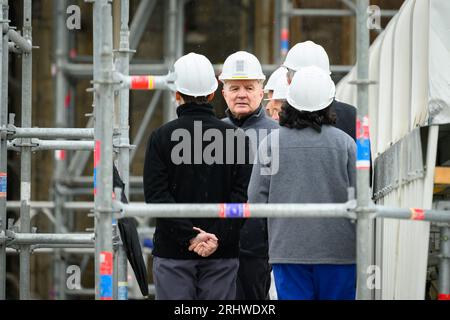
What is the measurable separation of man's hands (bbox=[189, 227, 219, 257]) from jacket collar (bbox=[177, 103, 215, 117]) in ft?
1.78

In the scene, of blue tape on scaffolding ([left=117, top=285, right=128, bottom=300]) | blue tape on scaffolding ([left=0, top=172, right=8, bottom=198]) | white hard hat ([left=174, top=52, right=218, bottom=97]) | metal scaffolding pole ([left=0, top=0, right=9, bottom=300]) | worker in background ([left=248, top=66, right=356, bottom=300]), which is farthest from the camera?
blue tape on scaffolding ([left=0, top=172, right=8, bottom=198])

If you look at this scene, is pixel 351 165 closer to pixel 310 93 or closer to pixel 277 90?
pixel 310 93

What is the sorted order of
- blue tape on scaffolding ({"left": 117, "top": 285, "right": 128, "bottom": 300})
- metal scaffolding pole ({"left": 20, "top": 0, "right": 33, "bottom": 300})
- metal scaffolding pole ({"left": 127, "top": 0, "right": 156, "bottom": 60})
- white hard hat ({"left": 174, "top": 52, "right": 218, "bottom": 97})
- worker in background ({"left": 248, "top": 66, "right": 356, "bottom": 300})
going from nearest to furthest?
worker in background ({"left": 248, "top": 66, "right": 356, "bottom": 300})
white hard hat ({"left": 174, "top": 52, "right": 218, "bottom": 97})
blue tape on scaffolding ({"left": 117, "top": 285, "right": 128, "bottom": 300})
metal scaffolding pole ({"left": 20, "top": 0, "right": 33, "bottom": 300})
metal scaffolding pole ({"left": 127, "top": 0, "right": 156, "bottom": 60})

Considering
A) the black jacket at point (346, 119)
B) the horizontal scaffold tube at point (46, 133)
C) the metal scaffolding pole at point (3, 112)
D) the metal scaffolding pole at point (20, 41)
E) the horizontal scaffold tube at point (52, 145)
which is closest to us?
the black jacket at point (346, 119)

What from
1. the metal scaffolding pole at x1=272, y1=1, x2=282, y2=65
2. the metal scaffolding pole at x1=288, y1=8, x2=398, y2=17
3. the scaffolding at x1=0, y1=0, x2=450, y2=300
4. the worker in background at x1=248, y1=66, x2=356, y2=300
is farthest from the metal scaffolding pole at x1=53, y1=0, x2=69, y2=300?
the worker in background at x1=248, y1=66, x2=356, y2=300

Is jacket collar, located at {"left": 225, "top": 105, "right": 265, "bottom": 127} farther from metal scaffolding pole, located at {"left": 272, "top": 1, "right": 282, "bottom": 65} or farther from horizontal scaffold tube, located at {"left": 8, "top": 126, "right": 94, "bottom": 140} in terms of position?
metal scaffolding pole, located at {"left": 272, "top": 1, "right": 282, "bottom": 65}

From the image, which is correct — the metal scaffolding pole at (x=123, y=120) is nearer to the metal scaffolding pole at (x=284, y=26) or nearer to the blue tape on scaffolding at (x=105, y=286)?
the blue tape on scaffolding at (x=105, y=286)

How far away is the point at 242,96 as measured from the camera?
729 centimetres

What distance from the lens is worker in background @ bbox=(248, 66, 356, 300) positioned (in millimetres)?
5641

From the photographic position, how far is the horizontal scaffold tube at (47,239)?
791cm

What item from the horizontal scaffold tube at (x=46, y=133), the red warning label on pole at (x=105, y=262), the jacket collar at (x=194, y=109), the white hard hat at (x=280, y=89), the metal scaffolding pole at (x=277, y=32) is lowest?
the red warning label on pole at (x=105, y=262)

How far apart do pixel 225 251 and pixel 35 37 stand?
10405 millimetres

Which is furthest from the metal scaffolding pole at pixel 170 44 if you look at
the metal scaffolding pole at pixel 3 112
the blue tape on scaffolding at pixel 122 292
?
the blue tape on scaffolding at pixel 122 292

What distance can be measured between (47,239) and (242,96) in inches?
65.7
